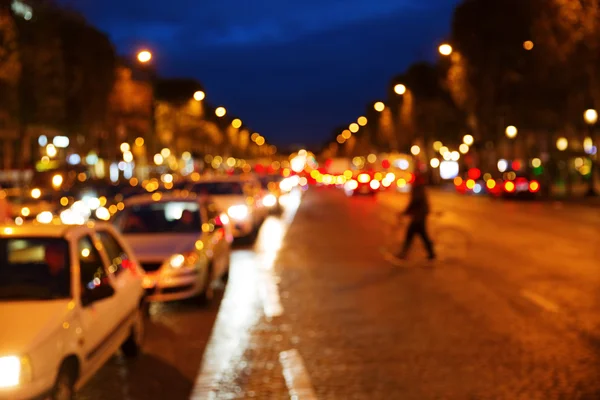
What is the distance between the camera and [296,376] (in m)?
8.66

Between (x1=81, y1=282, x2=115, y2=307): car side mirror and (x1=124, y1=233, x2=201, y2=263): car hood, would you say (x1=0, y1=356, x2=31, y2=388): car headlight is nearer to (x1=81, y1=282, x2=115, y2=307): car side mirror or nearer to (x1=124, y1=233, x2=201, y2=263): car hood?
(x1=81, y1=282, x2=115, y2=307): car side mirror

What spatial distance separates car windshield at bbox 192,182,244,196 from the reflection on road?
13.1 feet

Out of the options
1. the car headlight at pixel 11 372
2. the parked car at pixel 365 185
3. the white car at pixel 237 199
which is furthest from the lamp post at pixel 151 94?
the car headlight at pixel 11 372

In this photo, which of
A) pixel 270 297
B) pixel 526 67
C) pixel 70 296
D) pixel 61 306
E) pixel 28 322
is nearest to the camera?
pixel 28 322

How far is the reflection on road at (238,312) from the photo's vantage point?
872 cm

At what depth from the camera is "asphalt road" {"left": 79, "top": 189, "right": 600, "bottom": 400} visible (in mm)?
8242

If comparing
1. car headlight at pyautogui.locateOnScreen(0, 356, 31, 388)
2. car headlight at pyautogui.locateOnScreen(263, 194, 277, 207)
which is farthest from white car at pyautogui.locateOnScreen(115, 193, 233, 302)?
car headlight at pyautogui.locateOnScreen(263, 194, 277, 207)

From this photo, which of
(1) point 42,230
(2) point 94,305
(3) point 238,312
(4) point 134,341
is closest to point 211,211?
(3) point 238,312

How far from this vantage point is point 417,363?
9.12 metres

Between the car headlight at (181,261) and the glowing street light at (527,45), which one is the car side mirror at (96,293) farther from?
the glowing street light at (527,45)

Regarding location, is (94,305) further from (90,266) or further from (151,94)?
(151,94)

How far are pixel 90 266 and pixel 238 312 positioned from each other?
4439 mm

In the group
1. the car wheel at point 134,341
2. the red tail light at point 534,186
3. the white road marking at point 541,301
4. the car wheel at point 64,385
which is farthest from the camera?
the red tail light at point 534,186

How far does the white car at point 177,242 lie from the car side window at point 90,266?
399 centimetres
